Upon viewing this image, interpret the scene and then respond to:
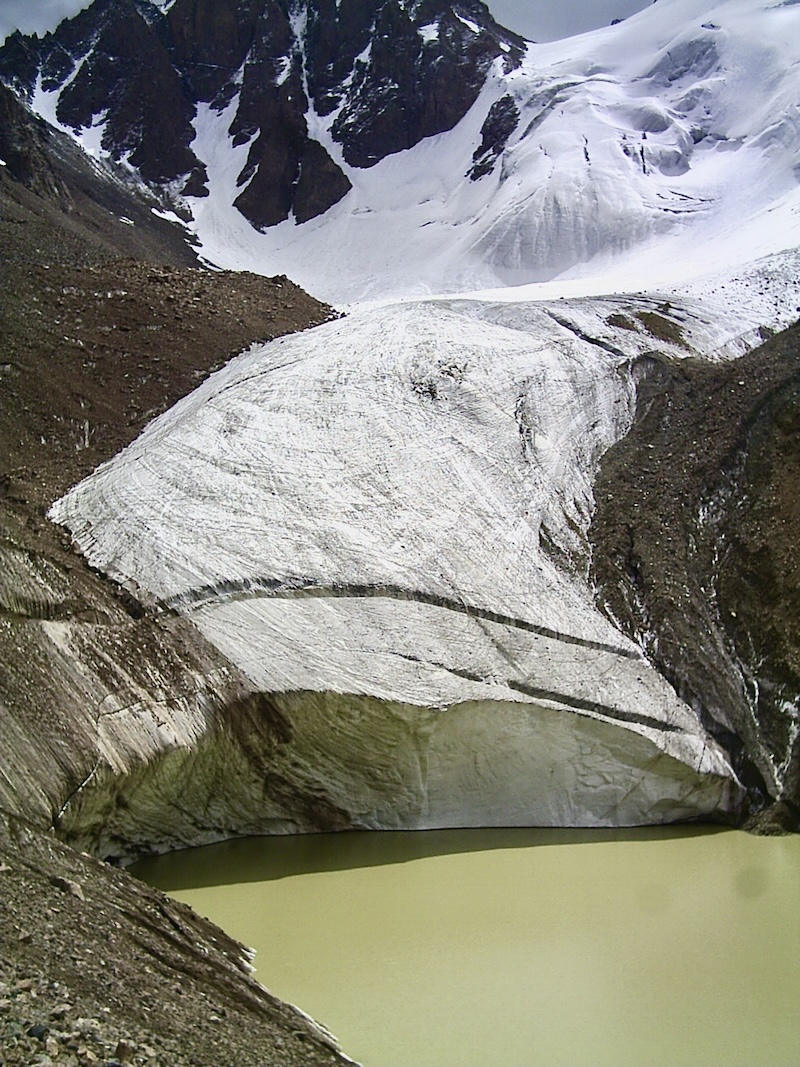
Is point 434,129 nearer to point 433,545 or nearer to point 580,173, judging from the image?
point 580,173

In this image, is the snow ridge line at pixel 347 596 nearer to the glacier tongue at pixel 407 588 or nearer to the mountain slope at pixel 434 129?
the glacier tongue at pixel 407 588

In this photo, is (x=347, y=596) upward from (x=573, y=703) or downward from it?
downward

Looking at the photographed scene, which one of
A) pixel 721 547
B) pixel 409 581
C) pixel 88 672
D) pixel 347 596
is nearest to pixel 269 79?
pixel 721 547

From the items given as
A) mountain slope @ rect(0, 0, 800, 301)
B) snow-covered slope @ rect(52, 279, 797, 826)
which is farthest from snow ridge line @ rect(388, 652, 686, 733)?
mountain slope @ rect(0, 0, 800, 301)

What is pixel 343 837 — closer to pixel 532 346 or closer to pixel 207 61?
pixel 532 346

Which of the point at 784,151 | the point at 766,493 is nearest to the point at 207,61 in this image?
the point at 784,151

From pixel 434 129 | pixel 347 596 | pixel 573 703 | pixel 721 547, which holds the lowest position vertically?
pixel 347 596
